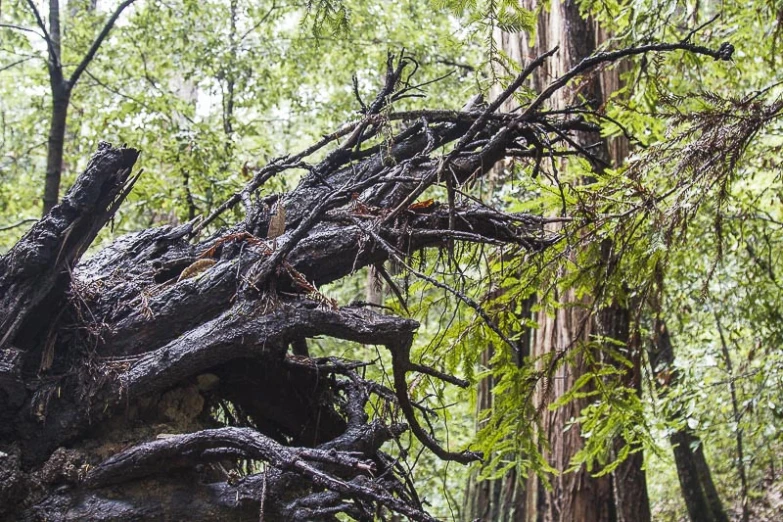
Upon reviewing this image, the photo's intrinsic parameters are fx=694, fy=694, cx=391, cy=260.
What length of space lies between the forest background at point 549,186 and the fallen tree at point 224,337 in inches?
11.2

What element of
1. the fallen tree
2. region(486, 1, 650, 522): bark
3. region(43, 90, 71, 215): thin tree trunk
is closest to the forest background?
region(486, 1, 650, 522): bark

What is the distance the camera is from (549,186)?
337cm

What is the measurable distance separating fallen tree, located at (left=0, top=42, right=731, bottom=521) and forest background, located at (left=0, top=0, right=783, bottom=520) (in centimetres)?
28

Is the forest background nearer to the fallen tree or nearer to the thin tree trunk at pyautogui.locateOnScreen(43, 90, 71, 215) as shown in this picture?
the fallen tree

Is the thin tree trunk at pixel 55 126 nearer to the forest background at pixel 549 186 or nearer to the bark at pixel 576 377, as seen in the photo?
the forest background at pixel 549 186

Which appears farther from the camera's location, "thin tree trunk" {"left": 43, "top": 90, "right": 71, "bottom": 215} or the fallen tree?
"thin tree trunk" {"left": 43, "top": 90, "right": 71, "bottom": 215}

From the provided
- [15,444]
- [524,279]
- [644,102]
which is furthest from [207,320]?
[644,102]

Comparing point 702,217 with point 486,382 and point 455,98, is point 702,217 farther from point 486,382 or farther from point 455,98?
point 455,98

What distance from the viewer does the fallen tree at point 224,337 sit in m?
2.66

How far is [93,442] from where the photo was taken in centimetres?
289

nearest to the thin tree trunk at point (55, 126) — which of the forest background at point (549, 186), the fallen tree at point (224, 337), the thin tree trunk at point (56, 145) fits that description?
the thin tree trunk at point (56, 145)

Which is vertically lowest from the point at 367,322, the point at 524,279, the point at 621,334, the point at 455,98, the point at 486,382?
the point at 367,322

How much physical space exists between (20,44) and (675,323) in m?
7.87

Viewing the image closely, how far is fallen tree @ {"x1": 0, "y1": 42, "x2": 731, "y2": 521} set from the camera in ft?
8.71
